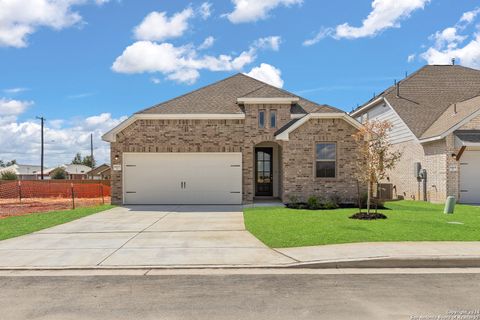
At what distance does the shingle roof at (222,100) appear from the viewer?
18.8 m

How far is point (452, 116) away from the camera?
19.2 m

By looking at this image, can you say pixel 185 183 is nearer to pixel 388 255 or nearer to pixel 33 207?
pixel 33 207

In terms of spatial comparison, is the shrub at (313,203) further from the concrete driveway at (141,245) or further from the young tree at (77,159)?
the young tree at (77,159)

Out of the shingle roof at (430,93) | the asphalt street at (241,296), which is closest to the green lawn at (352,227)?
the asphalt street at (241,296)

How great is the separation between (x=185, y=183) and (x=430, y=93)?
15.1 m

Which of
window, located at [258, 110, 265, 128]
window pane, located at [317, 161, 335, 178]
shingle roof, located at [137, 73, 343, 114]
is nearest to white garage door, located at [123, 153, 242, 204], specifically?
window, located at [258, 110, 265, 128]

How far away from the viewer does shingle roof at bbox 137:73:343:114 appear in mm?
18781

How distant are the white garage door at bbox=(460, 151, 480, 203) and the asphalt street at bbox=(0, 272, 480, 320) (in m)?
12.4

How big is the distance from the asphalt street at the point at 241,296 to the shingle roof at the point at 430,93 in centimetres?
1598

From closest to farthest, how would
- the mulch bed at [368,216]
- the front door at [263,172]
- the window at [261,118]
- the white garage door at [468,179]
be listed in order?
the mulch bed at [368,216] < the white garage door at [468,179] < the window at [261,118] < the front door at [263,172]

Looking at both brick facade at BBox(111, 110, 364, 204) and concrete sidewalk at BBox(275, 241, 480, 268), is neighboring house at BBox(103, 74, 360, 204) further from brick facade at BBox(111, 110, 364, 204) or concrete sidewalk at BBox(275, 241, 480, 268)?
concrete sidewalk at BBox(275, 241, 480, 268)

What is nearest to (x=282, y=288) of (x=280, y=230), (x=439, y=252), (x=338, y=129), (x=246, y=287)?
(x=246, y=287)

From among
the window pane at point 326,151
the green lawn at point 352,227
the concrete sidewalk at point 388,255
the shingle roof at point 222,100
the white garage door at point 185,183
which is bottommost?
the concrete sidewalk at point 388,255

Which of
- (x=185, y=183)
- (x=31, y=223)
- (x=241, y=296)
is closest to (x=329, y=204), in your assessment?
(x=185, y=183)
